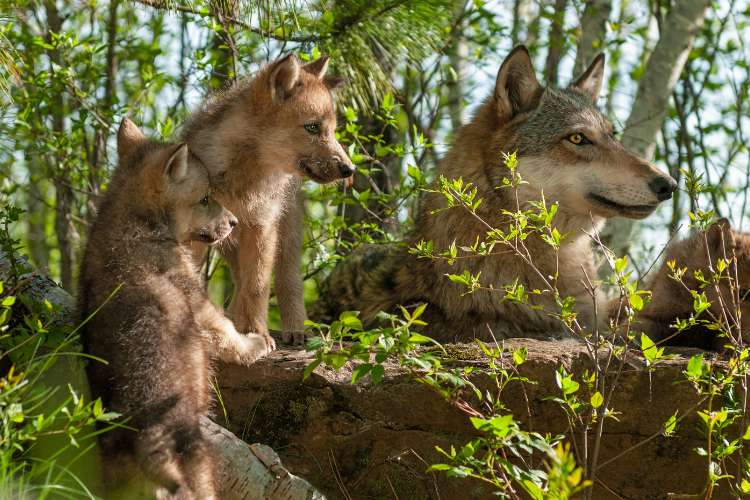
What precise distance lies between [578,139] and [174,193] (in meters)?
2.73

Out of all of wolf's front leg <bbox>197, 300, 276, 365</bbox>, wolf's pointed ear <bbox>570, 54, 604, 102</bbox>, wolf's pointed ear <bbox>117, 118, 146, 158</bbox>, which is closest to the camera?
wolf's front leg <bbox>197, 300, 276, 365</bbox>

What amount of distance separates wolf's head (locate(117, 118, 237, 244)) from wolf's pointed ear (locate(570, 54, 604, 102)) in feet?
9.54

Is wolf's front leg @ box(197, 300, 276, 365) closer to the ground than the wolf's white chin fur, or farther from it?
closer to the ground

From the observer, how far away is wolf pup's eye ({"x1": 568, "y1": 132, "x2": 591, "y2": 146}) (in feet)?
19.7

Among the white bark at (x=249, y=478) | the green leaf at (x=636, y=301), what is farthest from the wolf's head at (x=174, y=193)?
the green leaf at (x=636, y=301)

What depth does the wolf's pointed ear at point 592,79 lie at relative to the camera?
21.6 ft

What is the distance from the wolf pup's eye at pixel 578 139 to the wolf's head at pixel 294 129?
1497mm

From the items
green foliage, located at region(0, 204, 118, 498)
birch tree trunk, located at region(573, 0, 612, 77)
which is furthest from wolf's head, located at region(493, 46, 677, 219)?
birch tree trunk, located at region(573, 0, 612, 77)

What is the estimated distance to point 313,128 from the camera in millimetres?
5773

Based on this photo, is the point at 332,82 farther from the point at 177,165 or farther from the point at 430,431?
the point at 430,431

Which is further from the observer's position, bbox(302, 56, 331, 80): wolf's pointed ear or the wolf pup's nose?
bbox(302, 56, 331, 80): wolf's pointed ear

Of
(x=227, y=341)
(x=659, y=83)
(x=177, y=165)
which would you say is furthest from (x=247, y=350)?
(x=659, y=83)

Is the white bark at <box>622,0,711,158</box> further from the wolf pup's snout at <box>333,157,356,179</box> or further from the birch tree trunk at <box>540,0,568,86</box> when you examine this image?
the wolf pup's snout at <box>333,157,356,179</box>

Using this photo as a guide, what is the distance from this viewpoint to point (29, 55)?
8.34 meters
